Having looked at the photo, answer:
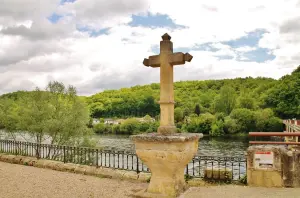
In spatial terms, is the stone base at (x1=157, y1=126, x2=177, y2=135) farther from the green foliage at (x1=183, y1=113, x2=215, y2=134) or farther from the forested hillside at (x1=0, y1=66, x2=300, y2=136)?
the green foliage at (x1=183, y1=113, x2=215, y2=134)

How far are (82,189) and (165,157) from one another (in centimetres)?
250

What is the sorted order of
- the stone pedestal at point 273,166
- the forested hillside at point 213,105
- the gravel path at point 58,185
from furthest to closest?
the forested hillside at point 213,105
the gravel path at point 58,185
the stone pedestal at point 273,166

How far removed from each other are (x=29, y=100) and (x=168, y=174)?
62.4ft

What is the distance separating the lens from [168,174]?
5941 mm

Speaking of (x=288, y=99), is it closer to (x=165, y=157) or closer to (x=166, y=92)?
(x=166, y=92)

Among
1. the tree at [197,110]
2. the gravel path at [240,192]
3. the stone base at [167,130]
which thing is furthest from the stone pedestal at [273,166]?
the tree at [197,110]

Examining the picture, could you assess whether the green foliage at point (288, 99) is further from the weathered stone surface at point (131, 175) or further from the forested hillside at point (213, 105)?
the weathered stone surface at point (131, 175)

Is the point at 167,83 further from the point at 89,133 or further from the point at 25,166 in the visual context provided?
the point at 89,133

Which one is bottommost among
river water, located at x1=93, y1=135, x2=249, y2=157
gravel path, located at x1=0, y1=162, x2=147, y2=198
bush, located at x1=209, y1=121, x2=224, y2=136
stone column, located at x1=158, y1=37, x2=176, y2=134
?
river water, located at x1=93, y1=135, x2=249, y2=157

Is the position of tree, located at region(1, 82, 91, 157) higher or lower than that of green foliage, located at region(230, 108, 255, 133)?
higher

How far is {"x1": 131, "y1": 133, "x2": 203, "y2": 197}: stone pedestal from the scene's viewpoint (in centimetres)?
566

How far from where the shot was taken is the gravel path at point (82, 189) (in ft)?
20.1

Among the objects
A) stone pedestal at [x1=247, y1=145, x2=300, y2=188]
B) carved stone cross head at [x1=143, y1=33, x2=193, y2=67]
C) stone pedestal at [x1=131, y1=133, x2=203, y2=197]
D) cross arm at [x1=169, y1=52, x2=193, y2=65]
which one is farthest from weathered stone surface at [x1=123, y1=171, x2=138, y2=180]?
cross arm at [x1=169, y1=52, x2=193, y2=65]

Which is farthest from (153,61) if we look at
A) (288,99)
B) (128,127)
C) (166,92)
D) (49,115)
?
(128,127)
